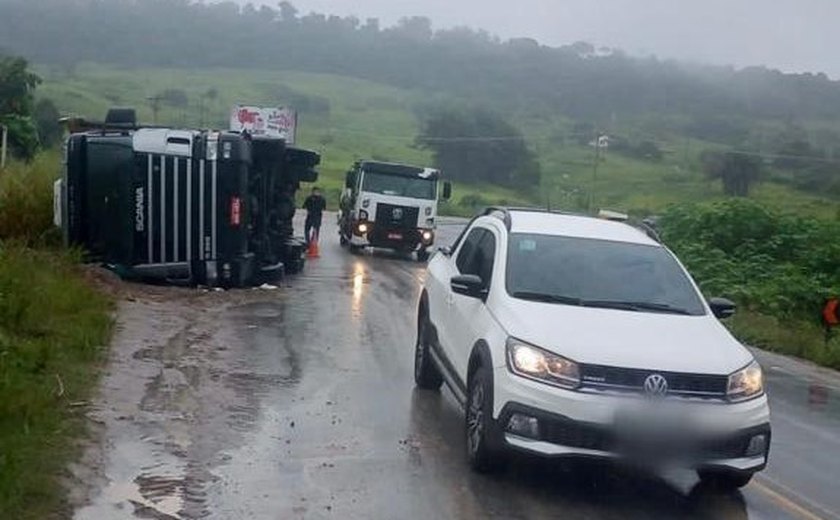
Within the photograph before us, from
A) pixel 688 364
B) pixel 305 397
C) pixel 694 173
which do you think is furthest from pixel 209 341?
pixel 694 173

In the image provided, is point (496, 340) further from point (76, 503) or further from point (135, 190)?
point (135, 190)

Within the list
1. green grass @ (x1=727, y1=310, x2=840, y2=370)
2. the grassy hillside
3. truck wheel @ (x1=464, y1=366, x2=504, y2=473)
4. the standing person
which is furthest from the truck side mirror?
truck wheel @ (x1=464, y1=366, x2=504, y2=473)

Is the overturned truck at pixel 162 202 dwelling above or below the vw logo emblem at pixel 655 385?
below

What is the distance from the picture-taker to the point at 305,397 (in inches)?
438

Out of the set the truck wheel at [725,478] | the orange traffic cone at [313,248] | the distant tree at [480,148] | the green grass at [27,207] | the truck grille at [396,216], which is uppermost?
the truck wheel at [725,478]

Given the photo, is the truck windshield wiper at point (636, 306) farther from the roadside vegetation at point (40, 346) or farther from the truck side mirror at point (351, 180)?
the truck side mirror at point (351, 180)

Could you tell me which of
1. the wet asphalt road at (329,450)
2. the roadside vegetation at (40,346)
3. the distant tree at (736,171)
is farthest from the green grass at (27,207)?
the distant tree at (736,171)

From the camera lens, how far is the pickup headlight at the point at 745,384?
789 cm

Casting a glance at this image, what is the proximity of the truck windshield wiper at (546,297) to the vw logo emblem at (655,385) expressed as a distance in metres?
1.25

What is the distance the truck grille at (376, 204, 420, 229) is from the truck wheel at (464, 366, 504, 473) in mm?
23081

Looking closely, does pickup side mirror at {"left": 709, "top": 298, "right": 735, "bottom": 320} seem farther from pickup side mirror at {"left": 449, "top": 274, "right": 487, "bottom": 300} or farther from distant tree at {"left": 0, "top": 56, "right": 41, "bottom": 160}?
distant tree at {"left": 0, "top": 56, "right": 41, "bottom": 160}

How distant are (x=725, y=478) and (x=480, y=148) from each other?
193ft

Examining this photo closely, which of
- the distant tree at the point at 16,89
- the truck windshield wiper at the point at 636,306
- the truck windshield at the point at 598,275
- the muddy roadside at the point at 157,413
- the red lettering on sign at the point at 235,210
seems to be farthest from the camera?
the distant tree at the point at 16,89

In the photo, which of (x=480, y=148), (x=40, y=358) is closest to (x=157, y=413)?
(x=40, y=358)
